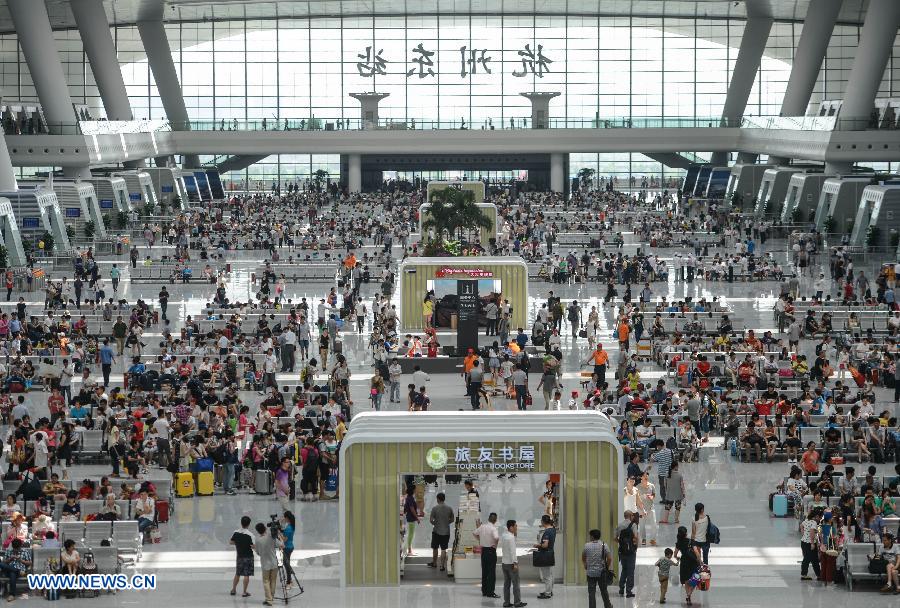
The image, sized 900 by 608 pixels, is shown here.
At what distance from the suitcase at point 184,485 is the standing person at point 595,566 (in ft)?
23.7

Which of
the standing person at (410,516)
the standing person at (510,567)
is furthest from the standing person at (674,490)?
the standing person at (510,567)

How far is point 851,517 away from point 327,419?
26.9ft

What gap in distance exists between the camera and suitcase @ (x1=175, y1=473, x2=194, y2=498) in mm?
20188

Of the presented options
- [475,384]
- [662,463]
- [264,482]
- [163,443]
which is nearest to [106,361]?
[475,384]

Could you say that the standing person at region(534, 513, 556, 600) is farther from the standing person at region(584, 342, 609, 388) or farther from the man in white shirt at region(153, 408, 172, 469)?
the standing person at region(584, 342, 609, 388)

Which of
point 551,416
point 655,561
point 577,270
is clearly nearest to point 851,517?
point 655,561

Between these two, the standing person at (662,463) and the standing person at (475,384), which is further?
the standing person at (475,384)

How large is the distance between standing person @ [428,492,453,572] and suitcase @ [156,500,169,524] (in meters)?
4.10

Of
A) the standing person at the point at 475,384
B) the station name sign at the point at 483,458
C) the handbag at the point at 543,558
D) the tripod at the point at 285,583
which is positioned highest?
the standing person at the point at 475,384

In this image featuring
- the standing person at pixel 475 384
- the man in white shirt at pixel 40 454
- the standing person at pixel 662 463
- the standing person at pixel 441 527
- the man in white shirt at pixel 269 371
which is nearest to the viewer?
the standing person at pixel 441 527

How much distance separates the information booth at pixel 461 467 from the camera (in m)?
15.4

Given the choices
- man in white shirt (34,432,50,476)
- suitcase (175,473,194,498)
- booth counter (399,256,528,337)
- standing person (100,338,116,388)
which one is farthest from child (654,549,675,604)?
booth counter (399,256,528,337)

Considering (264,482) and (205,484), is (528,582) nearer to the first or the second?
(264,482)

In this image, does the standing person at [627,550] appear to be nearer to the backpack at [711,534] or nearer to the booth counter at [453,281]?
the backpack at [711,534]
